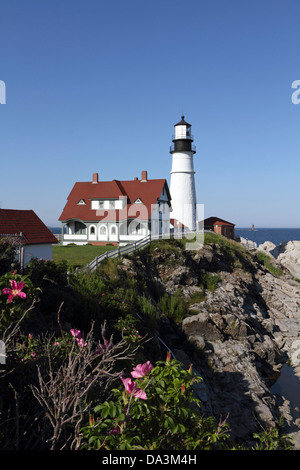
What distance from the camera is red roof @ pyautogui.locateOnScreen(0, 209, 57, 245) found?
2214cm

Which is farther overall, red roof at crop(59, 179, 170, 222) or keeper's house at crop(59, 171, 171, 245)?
red roof at crop(59, 179, 170, 222)

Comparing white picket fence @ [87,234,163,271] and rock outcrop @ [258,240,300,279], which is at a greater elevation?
white picket fence @ [87,234,163,271]

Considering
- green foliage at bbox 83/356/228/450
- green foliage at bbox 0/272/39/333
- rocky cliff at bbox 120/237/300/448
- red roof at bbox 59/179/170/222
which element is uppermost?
red roof at bbox 59/179/170/222

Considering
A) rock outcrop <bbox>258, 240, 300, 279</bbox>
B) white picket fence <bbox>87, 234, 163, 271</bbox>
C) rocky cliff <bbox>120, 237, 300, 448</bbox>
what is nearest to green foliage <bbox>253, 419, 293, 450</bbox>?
rocky cliff <bbox>120, 237, 300, 448</bbox>

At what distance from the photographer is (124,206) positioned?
39844 millimetres

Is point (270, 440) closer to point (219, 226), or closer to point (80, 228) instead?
point (80, 228)

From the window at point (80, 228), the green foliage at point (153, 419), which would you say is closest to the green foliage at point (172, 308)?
the green foliage at point (153, 419)

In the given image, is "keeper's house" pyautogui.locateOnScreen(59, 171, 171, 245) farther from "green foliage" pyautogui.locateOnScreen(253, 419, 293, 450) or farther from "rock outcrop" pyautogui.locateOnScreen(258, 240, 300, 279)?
"green foliage" pyautogui.locateOnScreen(253, 419, 293, 450)

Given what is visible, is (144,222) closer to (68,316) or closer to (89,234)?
(89,234)

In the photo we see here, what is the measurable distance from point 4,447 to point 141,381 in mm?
1991

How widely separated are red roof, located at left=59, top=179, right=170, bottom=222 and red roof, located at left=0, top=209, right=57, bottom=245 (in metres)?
15.2

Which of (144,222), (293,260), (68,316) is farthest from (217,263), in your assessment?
(293,260)

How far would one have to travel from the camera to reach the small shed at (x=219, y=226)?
52125 millimetres

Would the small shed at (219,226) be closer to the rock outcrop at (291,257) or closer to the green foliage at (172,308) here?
the rock outcrop at (291,257)
